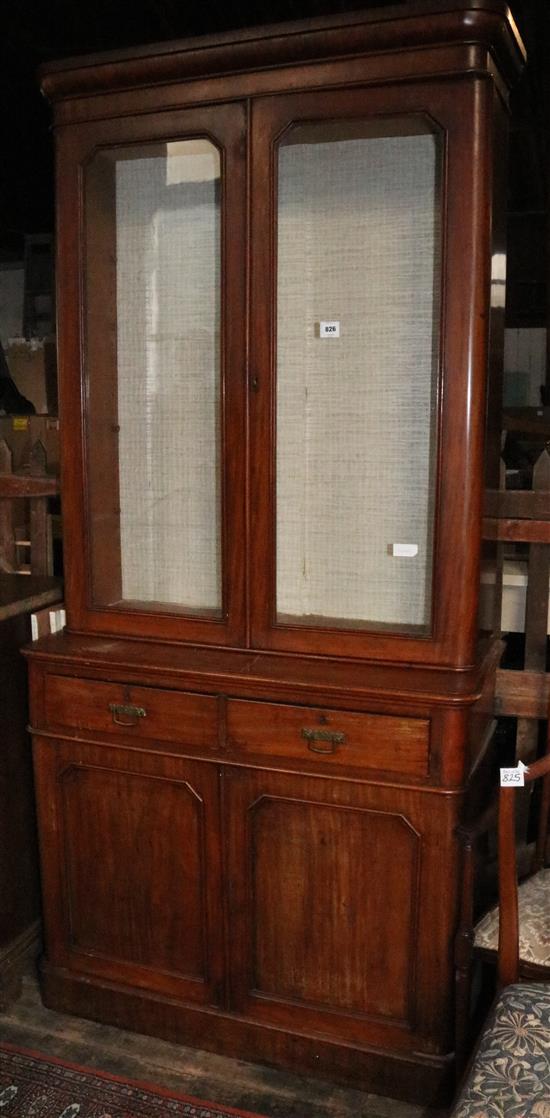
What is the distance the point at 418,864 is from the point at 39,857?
976mm

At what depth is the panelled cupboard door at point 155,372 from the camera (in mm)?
Answer: 1849

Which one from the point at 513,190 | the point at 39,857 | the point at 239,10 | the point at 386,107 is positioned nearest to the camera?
the point at 386,107

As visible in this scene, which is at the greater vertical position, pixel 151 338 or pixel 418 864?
pixel 151 338

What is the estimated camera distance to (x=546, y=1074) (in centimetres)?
124

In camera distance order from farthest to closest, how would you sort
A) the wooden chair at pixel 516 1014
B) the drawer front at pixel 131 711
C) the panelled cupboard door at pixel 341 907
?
the drawer front at pixel 131 711, the panelled cupboard door at pixel 341 907, the wooden chair at pixel 516 1014

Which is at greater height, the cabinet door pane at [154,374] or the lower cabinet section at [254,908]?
the cabinet door pane at [154,374]

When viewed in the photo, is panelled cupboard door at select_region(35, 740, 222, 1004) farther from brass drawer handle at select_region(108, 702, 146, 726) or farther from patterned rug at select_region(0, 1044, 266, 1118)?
patterned rug at select_region(0, 1044, 266, 1118)

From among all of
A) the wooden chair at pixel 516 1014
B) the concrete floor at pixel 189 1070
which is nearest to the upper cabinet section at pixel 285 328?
the wooden chair at pixel 516 1014

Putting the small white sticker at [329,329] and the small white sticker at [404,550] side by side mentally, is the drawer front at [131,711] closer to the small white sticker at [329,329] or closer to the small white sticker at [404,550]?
the small white sticker at [404,550]

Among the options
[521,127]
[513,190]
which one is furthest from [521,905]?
[513,190]

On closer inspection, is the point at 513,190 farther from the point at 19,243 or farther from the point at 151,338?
the point at 151,338

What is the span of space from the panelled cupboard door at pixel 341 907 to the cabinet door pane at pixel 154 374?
0.47m

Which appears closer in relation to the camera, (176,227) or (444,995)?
(444,995)

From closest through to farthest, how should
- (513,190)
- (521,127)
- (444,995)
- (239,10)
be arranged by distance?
(444,995) → (239,10) → (521,127) → (513,190)
